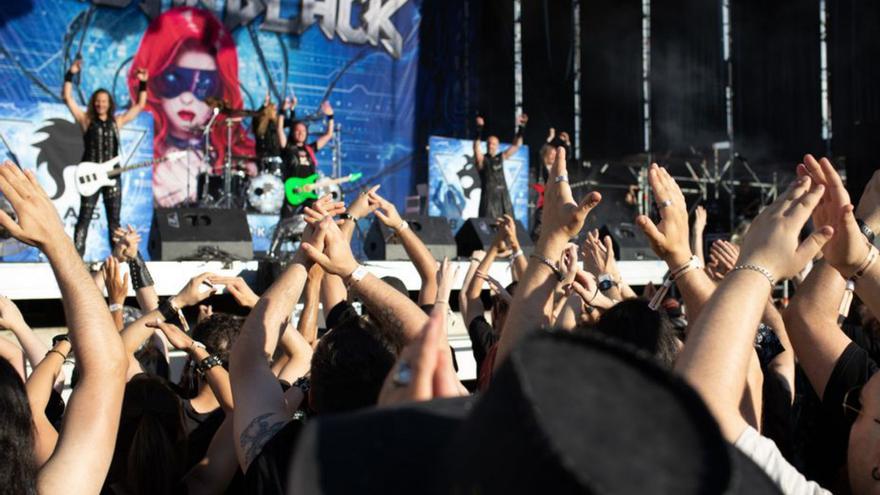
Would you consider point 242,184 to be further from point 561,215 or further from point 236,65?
point 561,215

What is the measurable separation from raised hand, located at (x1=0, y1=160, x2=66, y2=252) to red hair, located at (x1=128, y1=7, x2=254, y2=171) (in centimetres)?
1125

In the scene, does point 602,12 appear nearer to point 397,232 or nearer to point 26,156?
point 26,156

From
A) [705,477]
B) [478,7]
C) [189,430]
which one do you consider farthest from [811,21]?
[705,477]

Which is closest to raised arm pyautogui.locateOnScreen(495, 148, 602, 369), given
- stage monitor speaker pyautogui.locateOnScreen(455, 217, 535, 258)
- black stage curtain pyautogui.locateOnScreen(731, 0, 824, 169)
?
stage monitor speaker pyautogui.locateOnScreen(455, 217, 535, 258)

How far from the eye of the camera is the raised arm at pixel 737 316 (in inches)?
48.3

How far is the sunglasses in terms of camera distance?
12867mm

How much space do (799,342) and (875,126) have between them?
343 inches

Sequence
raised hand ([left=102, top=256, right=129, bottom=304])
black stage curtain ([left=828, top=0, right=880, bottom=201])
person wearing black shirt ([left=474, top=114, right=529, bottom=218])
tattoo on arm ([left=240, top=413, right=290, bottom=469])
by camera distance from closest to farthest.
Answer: tattoo on arm ([left=240, top=413, right=290, bottom=469])
raised hand ([left=102, top=256, right=129, bottom=304])
black stage curtain ([left=828, top=0, right=880, bottom=201])
person wearing black shirt ([left=474, top=114, right=529, bottom=218])

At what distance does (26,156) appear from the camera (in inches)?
388

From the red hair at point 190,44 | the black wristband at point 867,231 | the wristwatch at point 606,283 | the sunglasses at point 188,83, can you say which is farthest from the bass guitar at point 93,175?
the black wristband at point 867,231

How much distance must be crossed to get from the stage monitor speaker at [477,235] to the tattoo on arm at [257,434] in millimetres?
7531

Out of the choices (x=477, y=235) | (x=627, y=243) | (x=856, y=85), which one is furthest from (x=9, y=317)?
(x=856, y=85)

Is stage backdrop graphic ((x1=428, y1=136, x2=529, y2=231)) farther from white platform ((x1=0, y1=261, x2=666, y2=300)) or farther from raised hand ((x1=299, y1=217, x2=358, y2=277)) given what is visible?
raised hand ((x1=299, y1=217, x2=358, y2=277))

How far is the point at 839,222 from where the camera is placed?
5.75 ft
